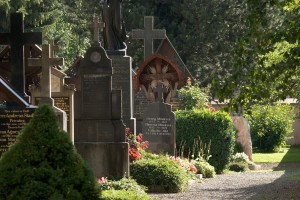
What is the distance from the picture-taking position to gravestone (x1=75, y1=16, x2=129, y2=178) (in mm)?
18281

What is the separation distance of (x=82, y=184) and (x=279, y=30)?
370 cm

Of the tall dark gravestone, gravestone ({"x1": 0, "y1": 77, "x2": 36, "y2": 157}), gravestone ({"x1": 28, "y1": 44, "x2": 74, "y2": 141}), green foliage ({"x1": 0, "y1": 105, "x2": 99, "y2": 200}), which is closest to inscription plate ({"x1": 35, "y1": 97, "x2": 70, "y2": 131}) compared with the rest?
gravestone ({"x1": 28, "y1": 44, "x2": 74, "y2": 141})

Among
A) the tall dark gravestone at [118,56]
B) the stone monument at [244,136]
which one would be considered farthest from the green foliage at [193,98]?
the tall dark gravestone at [118,56]

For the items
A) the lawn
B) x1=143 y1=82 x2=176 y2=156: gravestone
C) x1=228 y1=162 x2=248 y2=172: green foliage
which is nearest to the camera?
x1=143 y1=82 x2=176 y2=156: gravestone

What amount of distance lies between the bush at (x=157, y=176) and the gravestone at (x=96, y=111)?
91cm

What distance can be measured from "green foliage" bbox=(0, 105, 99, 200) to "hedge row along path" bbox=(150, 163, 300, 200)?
7.86m

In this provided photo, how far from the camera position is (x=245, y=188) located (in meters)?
19.8

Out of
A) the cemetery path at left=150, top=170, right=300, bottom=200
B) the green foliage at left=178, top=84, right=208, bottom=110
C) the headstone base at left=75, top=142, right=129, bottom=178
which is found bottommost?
the cemetery path at left=150, top=170, right=300, bottom=200

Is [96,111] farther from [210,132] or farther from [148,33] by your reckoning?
[148,33]

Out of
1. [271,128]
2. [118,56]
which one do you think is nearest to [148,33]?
[118,56]

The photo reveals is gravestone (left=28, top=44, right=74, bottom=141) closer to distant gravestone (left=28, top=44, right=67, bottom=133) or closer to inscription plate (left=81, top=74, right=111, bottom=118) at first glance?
distant gravestone (left=28, top=44, right=67, bottom=133)

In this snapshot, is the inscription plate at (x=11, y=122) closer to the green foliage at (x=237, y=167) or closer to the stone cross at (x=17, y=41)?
the stone cross at (x=17, y=41)

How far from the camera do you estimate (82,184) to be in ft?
30.6

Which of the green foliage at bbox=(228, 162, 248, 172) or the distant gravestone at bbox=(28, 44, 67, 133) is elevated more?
the distant gravestone at bbox=(28, 44, 67, 133)
